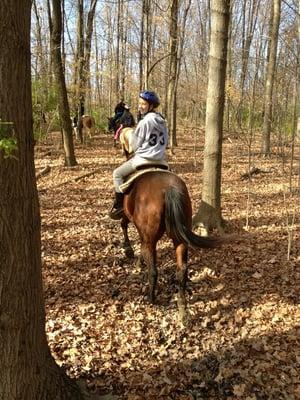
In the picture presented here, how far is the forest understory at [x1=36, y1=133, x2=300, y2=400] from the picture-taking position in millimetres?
3869

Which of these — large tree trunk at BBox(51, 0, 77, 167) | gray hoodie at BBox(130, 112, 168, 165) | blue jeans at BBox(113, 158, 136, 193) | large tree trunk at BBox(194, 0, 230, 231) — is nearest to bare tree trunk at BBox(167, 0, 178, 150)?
large tree trunk at BBox(51, 0, 77, 167)

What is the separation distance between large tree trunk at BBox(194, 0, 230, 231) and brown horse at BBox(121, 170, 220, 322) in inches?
72.8

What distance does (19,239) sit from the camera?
270cm

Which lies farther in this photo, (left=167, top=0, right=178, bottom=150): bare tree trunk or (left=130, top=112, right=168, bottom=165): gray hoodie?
(left=167, top=0, right=178, bottom=150): bare tree trunk

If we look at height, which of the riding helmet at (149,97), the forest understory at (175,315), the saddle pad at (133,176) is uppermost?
the riding helmet at (149,97)

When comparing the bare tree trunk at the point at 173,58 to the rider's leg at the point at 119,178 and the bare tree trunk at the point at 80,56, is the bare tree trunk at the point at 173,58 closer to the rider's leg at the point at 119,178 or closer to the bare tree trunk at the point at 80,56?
the bare tree trunk at the point at 80,56

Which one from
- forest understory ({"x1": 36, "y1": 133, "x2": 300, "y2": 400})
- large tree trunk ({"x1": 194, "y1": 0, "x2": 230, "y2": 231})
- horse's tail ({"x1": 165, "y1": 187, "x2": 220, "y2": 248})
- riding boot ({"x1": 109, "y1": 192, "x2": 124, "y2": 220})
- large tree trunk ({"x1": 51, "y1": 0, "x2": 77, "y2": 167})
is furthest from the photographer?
large tree trunk ({"x1": 51, "y1": 0, "x2": 77, "y2": 167})

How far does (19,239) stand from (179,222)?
92.9 inches

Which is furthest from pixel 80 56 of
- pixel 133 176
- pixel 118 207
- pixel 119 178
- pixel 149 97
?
pixel 133 176

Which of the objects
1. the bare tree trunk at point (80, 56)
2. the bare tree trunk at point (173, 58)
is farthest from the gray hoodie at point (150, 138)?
the bare tree trunk at point (80, 56)

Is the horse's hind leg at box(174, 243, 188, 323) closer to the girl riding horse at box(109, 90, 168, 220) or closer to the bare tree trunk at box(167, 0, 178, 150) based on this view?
the girl riding horse at box(109, 90, 168, 220)

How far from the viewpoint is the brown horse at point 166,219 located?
476cm

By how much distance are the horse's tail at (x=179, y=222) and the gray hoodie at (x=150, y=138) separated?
946 mm

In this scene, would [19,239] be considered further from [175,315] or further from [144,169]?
[144,169]
